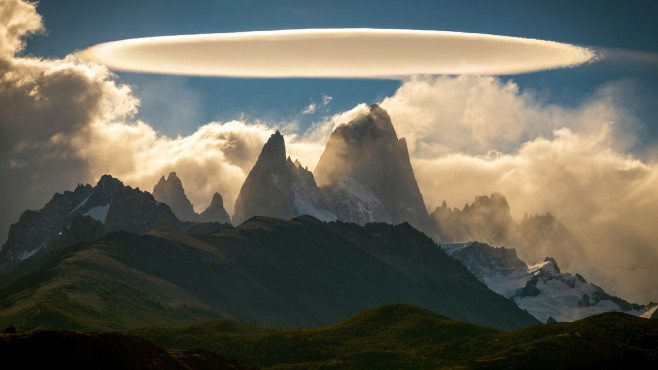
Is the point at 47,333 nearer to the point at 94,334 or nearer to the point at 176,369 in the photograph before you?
the point at 94,334

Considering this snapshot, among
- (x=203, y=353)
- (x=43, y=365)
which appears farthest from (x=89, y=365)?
(x=203, y=353)

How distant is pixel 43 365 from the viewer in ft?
454

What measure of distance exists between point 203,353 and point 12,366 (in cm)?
6137

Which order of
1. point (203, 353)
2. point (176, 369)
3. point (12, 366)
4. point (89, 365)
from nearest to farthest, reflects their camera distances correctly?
point (12, 366) < point (89, 365) < point (176, 369) < point (203, 353)

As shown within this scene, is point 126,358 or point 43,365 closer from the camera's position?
point 43,365

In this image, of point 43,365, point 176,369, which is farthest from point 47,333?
point 176,369

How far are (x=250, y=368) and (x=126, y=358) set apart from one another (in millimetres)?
49304

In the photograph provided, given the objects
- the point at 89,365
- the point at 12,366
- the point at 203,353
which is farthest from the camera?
the point at 203,353

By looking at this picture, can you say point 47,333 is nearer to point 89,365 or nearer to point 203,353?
point 89,365

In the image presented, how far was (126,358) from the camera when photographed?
153m

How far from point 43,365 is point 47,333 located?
21.7 ft

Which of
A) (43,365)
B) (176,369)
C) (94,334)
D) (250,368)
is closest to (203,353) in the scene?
(250,368)

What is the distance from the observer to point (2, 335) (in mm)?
139250

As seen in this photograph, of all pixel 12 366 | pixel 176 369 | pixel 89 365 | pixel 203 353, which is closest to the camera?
pixel 12 366
